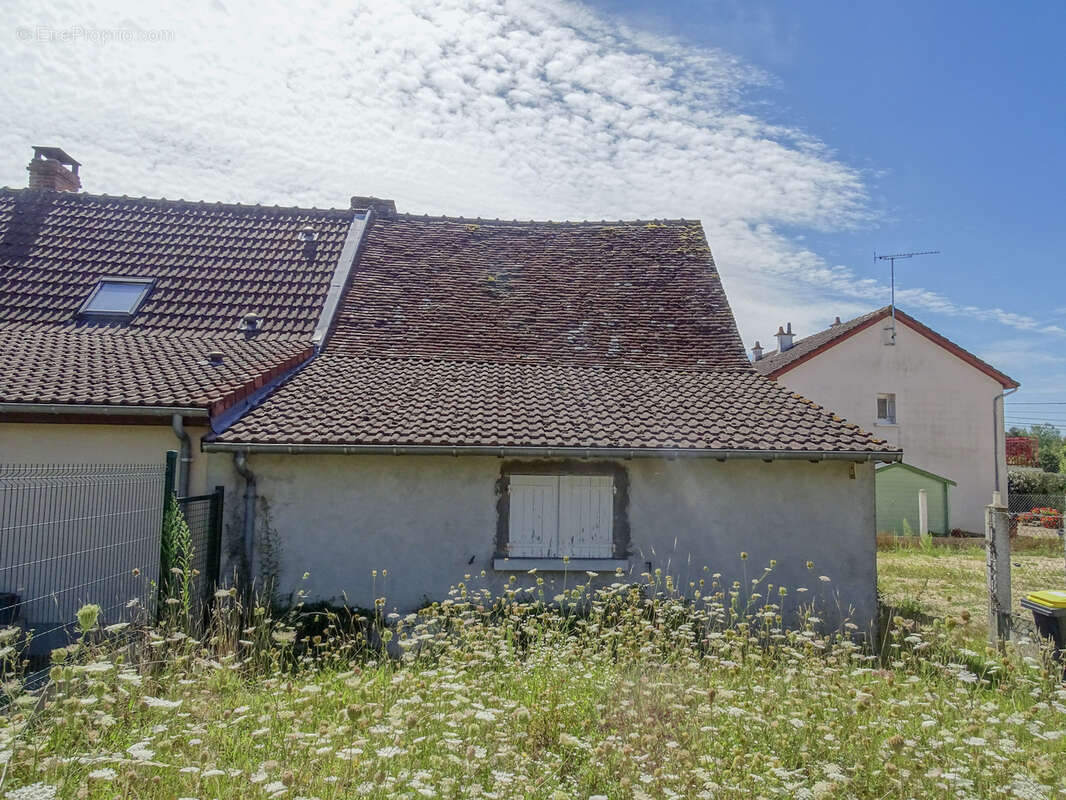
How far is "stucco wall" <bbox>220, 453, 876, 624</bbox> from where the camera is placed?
27.4 ft

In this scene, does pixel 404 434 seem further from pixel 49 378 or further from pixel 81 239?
pixel 81 239

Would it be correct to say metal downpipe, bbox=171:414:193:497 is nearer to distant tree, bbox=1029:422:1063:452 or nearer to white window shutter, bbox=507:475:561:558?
white window shutter, bbox=507:475:561:558

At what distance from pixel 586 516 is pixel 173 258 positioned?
30.2ft

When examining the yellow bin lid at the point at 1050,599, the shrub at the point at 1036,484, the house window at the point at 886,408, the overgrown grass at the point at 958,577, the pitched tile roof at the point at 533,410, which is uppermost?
the house window at the point at 886,408

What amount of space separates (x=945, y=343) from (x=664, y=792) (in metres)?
24.0

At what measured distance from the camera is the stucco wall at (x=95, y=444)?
8352 millimetres

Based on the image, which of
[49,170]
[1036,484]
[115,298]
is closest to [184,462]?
[115,298]

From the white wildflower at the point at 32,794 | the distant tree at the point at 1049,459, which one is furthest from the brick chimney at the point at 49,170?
the distant tree at the point at 1049,459

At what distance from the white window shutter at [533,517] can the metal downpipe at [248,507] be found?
2.95m

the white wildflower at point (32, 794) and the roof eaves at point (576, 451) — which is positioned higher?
the roof eaves at point (576, 451)

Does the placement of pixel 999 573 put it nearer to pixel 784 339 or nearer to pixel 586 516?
pixel 586 516

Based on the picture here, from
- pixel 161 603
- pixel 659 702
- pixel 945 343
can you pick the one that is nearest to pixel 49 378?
pixel 161 603

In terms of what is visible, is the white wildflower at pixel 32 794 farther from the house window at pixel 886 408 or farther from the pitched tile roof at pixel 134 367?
the house window at pixel 886 408

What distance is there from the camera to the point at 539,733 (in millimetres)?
4289
